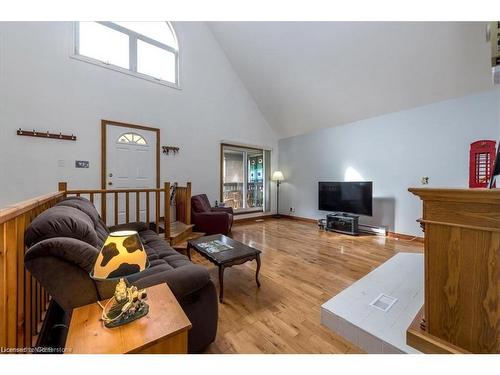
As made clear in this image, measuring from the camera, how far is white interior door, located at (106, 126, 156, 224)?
363 centimetres

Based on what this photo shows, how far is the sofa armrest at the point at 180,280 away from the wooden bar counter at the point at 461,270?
4.05 ft

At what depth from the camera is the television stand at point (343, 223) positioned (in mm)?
4227

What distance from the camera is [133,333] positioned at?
33.4 inches

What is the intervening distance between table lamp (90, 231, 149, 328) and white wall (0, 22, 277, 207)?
3282mm

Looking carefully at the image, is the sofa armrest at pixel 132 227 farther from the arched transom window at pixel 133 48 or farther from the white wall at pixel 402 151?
the white wall at pixel 402 151

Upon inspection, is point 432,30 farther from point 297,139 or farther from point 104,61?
point 104,61

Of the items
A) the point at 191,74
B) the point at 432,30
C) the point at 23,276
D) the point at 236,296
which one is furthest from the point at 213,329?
the point at 191,74

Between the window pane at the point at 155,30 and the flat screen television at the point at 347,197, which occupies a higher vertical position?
the window pane at the point at 155,30

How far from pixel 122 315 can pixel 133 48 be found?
456 centimetres

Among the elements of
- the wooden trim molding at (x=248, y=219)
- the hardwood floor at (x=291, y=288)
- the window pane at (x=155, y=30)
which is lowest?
the hardwood floor at (x=291, y=288)

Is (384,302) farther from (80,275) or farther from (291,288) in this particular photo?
(80,275)

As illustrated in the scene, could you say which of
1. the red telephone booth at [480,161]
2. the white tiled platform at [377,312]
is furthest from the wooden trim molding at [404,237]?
the white tiled platform at [377,312]

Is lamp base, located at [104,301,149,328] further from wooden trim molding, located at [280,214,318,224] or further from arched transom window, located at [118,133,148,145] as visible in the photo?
wooden trim molding, located at [280,214,318,224]

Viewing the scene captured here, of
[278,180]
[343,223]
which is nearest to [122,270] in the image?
[343,223]
